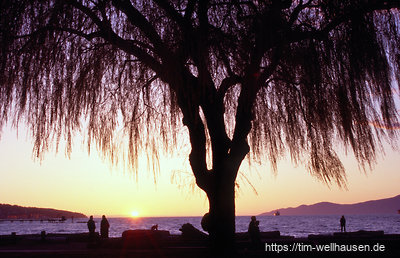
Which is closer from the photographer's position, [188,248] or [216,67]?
[216,67]

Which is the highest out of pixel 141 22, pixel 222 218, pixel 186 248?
pixel 141 22

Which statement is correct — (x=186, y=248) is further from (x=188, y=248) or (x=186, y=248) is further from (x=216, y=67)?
(x=216, y=67)

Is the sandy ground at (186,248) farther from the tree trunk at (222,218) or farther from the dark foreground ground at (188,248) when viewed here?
the tree trunk at (222,218)

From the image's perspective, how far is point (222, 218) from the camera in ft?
16.3

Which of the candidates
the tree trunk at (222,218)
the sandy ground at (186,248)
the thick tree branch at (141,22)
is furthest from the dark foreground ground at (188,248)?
the thick tree branch at (141,22)

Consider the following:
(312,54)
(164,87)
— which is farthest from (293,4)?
(164,87)

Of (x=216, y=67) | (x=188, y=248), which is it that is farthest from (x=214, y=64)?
(x=188, y=248)

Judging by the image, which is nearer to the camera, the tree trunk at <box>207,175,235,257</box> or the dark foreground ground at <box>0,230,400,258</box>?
the tree trunk at <box>207,175,235,257</box>

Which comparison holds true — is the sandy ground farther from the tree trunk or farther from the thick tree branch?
the thick tree branch

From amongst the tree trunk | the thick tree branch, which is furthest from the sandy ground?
the thick tree branch

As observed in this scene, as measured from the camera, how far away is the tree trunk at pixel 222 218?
16.2ft

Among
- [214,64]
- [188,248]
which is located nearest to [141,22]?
[214,64]

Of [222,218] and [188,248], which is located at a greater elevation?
[222,218]

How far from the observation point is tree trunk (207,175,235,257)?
16.2ft
